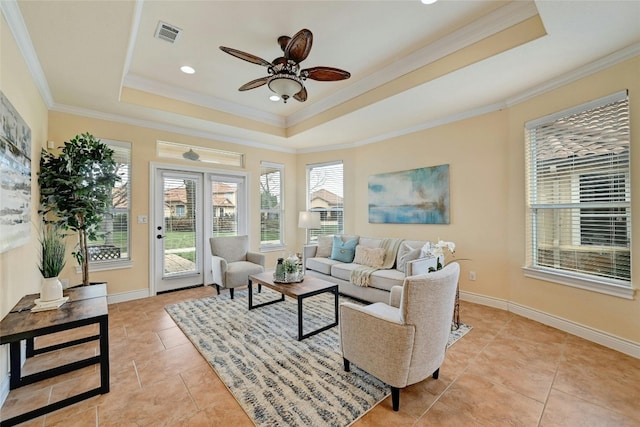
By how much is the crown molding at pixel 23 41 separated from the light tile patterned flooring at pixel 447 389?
105 inches

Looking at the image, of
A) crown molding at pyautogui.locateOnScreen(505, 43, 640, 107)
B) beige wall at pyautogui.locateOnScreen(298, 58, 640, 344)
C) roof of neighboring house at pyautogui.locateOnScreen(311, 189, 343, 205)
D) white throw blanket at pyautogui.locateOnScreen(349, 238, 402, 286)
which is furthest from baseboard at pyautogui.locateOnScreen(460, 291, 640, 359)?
roof of neighboring house at pyautogui.locateOnScreen(311, 189, 343, 205)

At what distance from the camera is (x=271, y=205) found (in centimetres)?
582

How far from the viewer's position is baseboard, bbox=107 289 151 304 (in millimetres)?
3928

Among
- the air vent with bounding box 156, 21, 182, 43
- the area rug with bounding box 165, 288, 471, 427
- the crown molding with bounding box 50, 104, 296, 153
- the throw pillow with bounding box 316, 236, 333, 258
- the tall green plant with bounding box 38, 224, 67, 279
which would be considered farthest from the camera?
the throw pillow with bounding box 316, 236, 333, 258

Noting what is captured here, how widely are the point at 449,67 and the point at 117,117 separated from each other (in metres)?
4.46

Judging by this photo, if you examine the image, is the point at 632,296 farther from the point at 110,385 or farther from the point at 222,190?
the point at 222,190

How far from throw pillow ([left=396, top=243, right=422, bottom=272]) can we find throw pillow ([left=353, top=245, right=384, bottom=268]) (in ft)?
0.93

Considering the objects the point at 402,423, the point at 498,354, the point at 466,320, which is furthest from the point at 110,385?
the point at 466,320

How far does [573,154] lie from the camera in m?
2.88

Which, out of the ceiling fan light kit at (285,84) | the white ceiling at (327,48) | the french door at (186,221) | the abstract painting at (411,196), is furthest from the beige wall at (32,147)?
the abstract painting at (411,196)

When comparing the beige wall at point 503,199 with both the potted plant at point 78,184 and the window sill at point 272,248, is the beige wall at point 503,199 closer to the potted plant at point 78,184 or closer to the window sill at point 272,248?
the window sill at point 272,248

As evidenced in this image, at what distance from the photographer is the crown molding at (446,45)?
231 cm

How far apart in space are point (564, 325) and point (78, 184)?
5637 mm

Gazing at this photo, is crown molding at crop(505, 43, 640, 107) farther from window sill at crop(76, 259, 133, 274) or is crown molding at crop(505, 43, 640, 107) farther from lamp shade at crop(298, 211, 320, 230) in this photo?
window sill at crop(76, 259, 133, 274)
